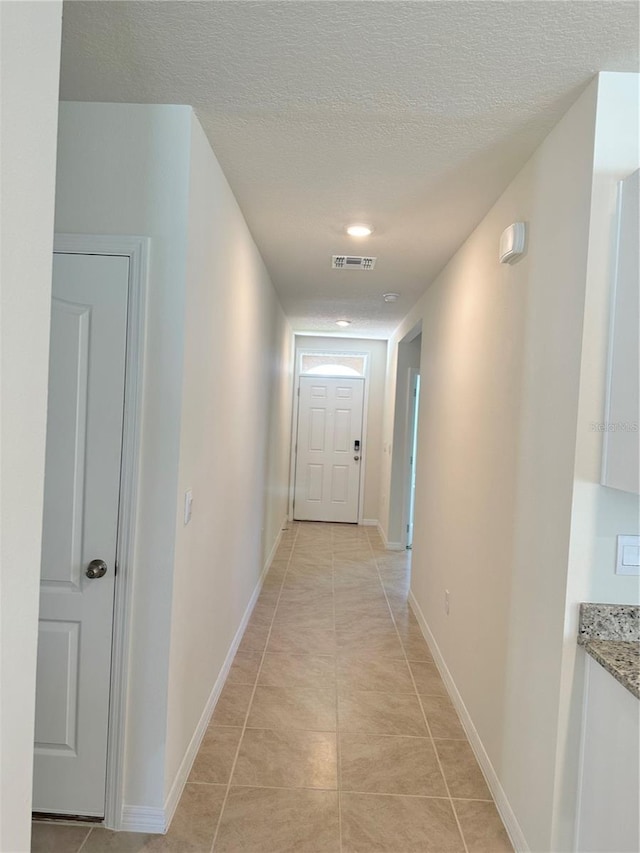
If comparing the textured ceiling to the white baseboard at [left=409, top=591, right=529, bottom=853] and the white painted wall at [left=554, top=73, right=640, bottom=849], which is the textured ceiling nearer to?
the white painted wall at [left=554, top=73, right=640, bottom=849]

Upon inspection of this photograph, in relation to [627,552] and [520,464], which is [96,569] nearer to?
[520,464]

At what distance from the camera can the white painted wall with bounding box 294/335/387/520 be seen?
7.13 m

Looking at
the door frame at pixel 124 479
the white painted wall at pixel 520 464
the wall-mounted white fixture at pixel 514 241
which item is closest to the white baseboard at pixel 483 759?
the white painted wall at pixel 520 464

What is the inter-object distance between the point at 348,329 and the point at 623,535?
199 inches

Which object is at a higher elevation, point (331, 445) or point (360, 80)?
point (360, 80)

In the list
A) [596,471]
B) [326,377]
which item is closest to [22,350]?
[596,471]

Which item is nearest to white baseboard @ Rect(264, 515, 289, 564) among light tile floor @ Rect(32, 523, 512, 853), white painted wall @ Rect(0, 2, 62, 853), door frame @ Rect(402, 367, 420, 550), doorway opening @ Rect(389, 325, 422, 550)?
light tile floor @ Rect(32, 523, 512, 853)

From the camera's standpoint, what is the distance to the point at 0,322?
0.84 metres

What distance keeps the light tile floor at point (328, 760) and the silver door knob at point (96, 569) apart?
86 centimetres

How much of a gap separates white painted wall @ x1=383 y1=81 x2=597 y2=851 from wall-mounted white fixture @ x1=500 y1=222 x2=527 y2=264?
39 millimetres

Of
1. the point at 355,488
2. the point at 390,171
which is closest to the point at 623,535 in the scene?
the point at 390,171

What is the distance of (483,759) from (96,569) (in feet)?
5.67

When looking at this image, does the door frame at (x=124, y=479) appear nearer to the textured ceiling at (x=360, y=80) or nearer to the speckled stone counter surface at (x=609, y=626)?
the textured ceiling at (x=360, y=80)

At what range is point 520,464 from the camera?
2.00 m
